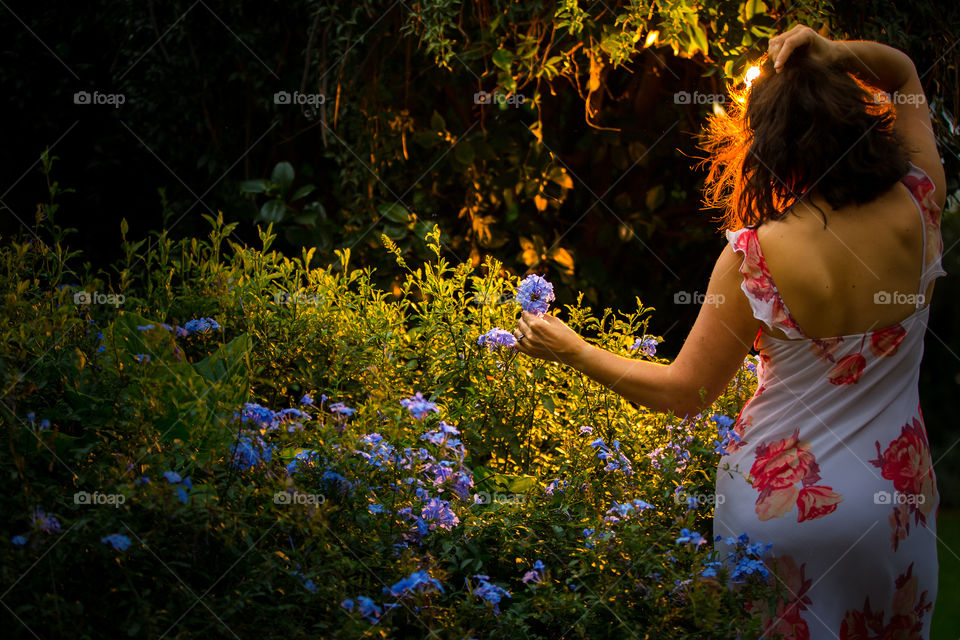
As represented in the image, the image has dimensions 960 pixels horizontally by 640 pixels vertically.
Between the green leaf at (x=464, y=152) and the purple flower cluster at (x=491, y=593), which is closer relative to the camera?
the purple flower cluster at (x=491, y=593)

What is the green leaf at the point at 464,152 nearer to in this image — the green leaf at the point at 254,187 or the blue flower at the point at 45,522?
the green leaf at the point at 254,187

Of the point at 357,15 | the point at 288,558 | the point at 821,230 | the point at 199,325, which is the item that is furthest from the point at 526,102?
the point at 288,558

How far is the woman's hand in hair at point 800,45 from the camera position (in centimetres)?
158

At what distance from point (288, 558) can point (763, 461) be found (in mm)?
878

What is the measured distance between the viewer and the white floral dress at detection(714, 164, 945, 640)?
152 cm

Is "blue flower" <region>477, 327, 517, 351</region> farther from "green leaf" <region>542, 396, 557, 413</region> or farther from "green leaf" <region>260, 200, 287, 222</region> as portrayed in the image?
"green leaf" <region>260, 200, 287, 222</region>

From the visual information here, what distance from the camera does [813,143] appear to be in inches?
61.2

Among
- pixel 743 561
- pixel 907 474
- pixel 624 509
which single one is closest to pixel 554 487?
pixel 624 509

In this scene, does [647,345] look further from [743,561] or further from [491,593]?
[491,593]

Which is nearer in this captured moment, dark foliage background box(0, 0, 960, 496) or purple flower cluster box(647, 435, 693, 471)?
purple flower cluster box(647, 435, 693, 471)

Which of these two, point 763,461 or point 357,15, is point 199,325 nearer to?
point 763,461

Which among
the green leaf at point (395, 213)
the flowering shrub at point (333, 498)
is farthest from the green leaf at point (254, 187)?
the flowering shrub at point (333, 498)

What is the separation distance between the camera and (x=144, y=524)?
1.40m

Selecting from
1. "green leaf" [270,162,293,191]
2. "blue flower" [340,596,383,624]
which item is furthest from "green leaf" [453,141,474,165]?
"blue flower" [340,596,383,624]
